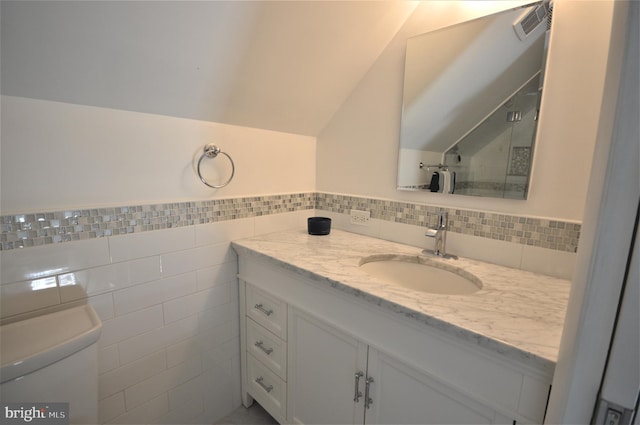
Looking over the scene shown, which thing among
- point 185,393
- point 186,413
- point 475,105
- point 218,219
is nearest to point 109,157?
point 218,219

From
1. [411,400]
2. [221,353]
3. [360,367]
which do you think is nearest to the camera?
[411,400]

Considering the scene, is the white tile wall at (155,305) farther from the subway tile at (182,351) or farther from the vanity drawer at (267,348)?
the vanity drawer at (267,348)

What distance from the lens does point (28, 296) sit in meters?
0.89

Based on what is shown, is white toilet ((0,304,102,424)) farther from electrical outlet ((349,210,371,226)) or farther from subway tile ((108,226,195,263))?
electrical outlet ((349,210,371,226))

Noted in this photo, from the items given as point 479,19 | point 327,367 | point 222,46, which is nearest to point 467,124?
point 479,19

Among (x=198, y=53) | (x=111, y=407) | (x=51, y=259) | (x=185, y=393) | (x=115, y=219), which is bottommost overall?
(x=185, y=393)

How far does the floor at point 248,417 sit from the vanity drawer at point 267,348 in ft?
1.16

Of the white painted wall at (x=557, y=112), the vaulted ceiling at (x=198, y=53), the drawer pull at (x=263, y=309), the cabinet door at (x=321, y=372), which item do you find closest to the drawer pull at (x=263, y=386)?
the cabinet door at (x=321, y=372)

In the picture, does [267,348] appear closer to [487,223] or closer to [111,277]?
[111,277]

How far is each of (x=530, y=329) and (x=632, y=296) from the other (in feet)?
0.94

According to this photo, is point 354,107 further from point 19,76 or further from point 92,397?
point 92,397

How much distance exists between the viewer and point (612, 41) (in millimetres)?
445

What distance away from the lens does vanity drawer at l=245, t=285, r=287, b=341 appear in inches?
47.9

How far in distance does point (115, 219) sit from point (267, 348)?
82 centimetres
